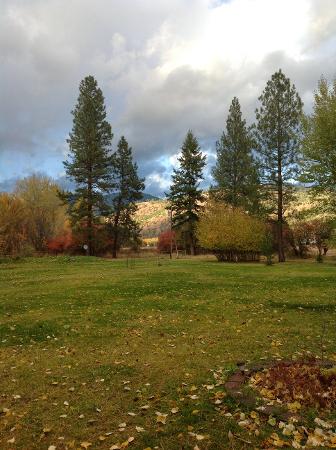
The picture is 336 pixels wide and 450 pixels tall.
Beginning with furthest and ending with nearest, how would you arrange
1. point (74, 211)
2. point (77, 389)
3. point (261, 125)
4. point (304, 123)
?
point (74, 211)
point (261, 125)
point (304, 123)
point (77, 389)

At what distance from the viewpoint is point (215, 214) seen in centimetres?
4522

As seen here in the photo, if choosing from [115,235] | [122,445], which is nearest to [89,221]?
[115,235]

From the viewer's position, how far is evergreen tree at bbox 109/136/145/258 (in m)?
57.9

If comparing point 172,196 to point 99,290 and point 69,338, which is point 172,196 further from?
point 69,338

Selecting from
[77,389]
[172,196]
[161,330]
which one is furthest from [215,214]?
[77,389]

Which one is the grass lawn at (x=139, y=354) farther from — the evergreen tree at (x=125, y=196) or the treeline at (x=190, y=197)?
the evergreen tree at (x=125, y=196)

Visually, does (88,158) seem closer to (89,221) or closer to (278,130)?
(89,221)

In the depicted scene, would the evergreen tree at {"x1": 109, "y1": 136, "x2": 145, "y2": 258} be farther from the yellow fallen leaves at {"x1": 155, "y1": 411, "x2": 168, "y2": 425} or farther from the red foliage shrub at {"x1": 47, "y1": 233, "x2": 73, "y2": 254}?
the yellow fallen leaves at {"x1": 155, "y1": 411, "x2": 168, "y2": 425}

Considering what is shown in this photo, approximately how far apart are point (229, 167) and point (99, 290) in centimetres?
3752

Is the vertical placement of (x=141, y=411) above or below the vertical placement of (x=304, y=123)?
below

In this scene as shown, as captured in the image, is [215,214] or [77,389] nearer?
[77,389]

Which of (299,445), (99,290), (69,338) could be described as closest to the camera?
(299,445)

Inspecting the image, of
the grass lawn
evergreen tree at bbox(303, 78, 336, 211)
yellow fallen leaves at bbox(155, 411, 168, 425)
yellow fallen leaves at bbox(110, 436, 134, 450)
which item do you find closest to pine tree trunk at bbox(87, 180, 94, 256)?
the grass lawn

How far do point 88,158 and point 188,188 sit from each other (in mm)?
16272
